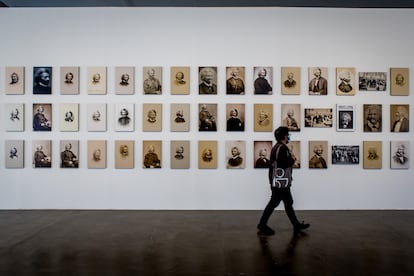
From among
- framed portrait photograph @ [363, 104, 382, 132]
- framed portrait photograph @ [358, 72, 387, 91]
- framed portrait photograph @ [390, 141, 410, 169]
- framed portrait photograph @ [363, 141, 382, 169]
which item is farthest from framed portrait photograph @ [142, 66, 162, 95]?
framed portrait photograph @ [390, 141, 410, 169]

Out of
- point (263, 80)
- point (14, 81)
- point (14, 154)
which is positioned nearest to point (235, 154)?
point (263, 80)

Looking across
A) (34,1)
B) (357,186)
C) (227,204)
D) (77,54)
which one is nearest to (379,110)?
(357,186)

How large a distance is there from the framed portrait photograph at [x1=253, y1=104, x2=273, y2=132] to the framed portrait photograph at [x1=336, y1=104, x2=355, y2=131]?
72.8 inches

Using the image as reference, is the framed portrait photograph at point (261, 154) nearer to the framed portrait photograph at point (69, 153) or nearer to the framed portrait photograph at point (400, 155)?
the framed portrait photograph at point (400, 155)

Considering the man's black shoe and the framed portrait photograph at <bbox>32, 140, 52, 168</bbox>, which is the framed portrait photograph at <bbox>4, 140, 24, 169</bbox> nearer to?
the framed portrait photograph at <bbox>32, 140, 52, 168</bbox>

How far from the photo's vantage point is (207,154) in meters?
11.5

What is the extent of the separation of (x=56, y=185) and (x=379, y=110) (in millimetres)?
9110

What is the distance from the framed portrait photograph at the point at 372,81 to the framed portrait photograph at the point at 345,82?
226mm

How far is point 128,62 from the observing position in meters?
11.5

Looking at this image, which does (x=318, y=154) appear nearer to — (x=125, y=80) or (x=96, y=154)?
(x=125, y=80)

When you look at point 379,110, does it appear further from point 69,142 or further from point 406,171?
point 69,142

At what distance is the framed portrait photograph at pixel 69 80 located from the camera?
1148 cm

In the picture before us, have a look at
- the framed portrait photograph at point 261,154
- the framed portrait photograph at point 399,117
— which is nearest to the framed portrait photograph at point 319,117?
the framed portrait photograph at point 261,154

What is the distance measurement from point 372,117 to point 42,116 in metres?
9.05
